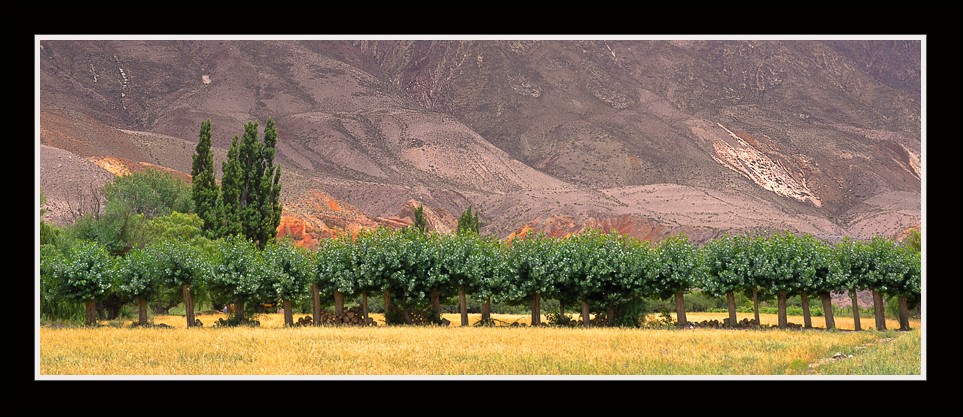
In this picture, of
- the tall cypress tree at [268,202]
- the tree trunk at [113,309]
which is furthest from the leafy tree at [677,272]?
the tall cypress tree at [268,202]

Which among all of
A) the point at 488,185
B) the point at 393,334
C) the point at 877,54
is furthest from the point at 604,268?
the point at 877,54

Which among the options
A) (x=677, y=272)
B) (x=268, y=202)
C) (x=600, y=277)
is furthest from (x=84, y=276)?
(x=268, y=202)

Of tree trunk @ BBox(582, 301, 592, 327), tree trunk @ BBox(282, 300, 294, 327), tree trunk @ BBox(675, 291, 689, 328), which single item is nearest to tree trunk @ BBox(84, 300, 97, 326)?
tree trunk @ BBox(282, 300, 294, 327)

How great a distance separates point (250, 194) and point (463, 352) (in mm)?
48122

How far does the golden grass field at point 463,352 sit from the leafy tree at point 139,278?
5072 millimetres

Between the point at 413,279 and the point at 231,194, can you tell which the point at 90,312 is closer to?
the point at 413,279

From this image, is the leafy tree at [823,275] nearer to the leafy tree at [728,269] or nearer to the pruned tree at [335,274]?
the leafy tree at [728,269]

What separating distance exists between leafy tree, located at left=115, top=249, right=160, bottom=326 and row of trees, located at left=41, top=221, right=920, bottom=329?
0.18ft

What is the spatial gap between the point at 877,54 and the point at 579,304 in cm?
17127

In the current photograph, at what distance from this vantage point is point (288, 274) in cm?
4794

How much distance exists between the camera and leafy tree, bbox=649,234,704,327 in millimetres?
46656

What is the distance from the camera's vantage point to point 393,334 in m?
38.1

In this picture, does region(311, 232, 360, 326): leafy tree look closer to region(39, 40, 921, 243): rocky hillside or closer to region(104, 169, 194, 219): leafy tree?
region(104, 169, 194, 219): leafy tree

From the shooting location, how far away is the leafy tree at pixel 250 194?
238 feet
